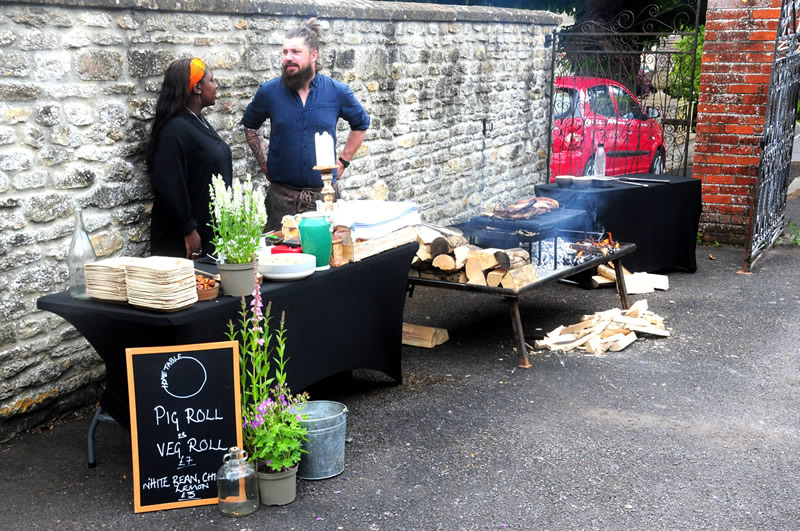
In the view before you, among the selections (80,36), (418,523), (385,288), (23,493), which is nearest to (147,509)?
(23,493)

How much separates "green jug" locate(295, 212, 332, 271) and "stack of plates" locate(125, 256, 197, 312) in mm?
841

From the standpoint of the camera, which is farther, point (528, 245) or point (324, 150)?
point (528, 245)

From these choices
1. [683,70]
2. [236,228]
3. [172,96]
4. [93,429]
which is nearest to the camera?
[236,228]

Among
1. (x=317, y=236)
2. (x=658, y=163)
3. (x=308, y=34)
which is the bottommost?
(x=658, y=163)

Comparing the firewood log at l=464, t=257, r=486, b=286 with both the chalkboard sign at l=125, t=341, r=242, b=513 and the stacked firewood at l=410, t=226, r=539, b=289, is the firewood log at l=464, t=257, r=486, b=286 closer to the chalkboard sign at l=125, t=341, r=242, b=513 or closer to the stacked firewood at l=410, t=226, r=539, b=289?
the stacked firewood at l=410, t=226, r=539, b=289

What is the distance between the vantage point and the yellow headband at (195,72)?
5082 mm

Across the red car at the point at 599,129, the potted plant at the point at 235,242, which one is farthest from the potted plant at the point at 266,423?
the red car at the point at 599,129

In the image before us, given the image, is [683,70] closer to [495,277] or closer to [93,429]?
[495,277]

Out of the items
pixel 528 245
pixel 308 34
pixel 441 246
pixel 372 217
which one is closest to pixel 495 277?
pixel 441 246

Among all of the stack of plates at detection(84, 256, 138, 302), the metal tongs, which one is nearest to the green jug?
the stack of plates at detection(84, 256, 138, 302)

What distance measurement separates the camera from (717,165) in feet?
30.6

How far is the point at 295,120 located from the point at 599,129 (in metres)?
6.35

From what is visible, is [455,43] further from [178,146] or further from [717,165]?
[178,146]

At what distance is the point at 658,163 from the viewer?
470 inches
